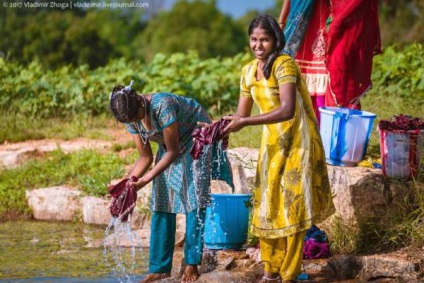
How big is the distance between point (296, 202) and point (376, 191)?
1082mm

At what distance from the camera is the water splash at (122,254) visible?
22.3ft

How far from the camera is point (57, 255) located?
766 centimetres

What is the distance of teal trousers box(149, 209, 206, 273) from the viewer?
6.16 metres

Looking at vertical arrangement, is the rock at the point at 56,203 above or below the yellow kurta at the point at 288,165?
below

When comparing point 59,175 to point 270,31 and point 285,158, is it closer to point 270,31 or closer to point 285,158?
point 285,158

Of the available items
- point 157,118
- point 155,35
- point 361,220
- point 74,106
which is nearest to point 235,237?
point 361,220

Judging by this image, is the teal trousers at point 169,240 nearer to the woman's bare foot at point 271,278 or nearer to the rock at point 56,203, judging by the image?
the woman's bare foot at point 271,278

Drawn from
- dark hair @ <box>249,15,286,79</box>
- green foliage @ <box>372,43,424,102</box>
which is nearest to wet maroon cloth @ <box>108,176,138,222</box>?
dark hair @ <box>249,15,286,79</box>

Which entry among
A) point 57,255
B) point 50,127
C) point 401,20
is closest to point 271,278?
point 57,255

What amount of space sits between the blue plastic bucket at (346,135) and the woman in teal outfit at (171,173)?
0.94 meters

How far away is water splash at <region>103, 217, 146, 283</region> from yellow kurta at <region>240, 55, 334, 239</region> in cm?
98

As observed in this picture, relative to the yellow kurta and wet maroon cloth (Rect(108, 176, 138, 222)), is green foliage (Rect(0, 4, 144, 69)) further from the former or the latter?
the yellow kurta

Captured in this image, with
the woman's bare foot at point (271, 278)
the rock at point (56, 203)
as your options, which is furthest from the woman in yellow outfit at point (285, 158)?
the rock at point (56, 203)

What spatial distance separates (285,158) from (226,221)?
1.25 metres
